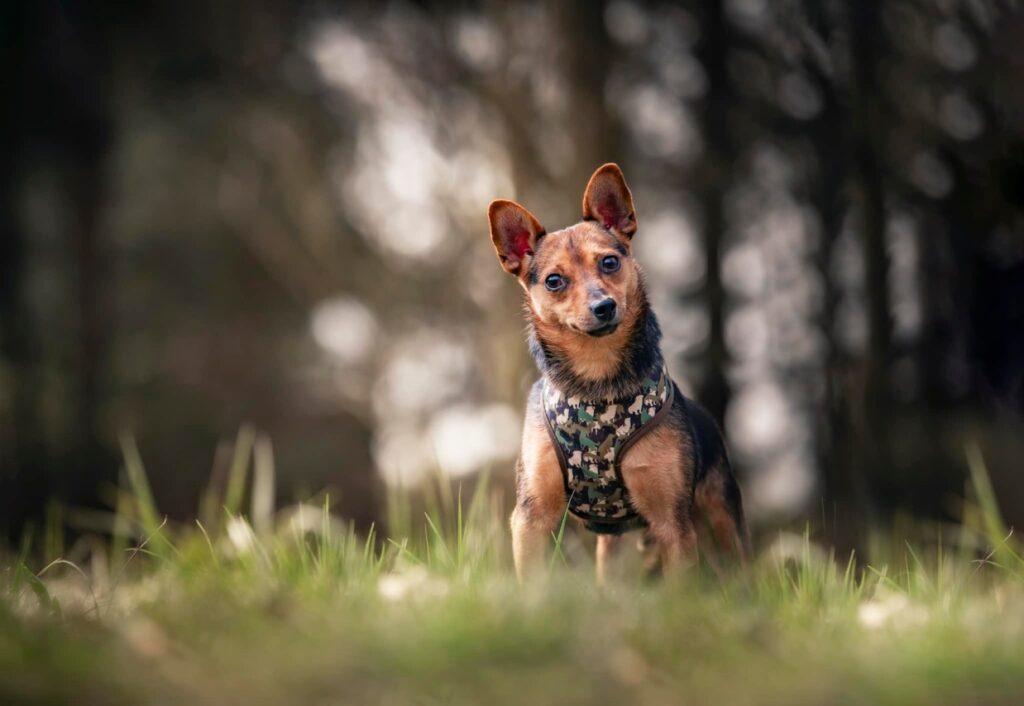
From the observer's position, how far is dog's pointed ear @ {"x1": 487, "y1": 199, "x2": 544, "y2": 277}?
14.6 feet

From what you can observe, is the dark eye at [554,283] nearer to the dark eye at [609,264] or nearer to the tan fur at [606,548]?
the dark eye at [609,264]

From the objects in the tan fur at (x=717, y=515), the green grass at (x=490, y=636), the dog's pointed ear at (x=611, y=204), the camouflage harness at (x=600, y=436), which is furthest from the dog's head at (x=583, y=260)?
the green grass at (x=490, y=636)

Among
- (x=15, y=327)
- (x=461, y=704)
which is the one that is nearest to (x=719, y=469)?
(x=461, y=704)

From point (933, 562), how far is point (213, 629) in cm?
332

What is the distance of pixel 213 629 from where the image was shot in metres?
2.82

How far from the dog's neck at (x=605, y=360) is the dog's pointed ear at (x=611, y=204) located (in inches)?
14.3

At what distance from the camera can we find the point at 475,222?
10.5 metres

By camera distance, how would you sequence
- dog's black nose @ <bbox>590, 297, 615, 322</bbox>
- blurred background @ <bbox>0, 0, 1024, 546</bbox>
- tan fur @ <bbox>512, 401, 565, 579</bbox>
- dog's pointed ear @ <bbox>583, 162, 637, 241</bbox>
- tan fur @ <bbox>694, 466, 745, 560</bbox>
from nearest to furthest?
dog's black nose @ <bbox>590, 297, 615, 322</bbox>, tan fur @ <bbox>512, 401, 565, 579</bbox>, dog's pointed ear @ <bbox>583, 162, 637, 241</bbox>, tan fur @ <bbox>694, 466, 745, 560</bbox>, blurred background @ <bbox>0, 0, 1024, 546</bbox>

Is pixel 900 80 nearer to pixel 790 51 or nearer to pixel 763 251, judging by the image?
pixel 790 51

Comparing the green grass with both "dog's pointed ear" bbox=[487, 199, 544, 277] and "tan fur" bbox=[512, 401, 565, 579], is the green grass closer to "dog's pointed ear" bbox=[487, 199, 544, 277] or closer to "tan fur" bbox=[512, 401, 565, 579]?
"tan fur" bbox=[512, 401, 565, 579]

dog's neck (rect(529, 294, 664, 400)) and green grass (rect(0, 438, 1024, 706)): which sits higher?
dog's neck (rect(529, 294, 664, 400))

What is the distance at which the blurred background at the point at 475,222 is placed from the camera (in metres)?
8.13

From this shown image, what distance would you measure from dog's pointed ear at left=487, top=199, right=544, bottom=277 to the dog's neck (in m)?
0.38

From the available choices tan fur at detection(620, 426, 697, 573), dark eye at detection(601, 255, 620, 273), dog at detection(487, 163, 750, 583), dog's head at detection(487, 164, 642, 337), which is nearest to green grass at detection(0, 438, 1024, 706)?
tan fur at detection(620, 426, 697, 573)
